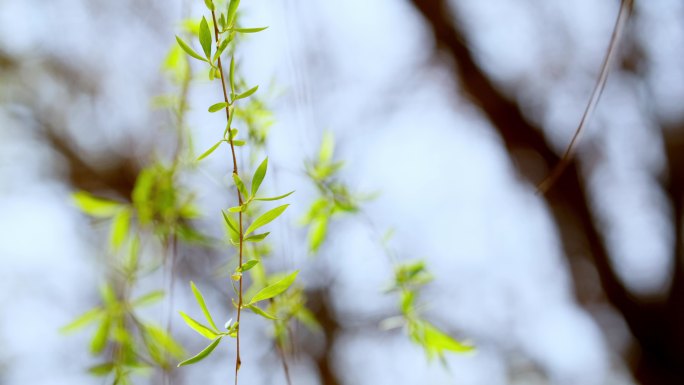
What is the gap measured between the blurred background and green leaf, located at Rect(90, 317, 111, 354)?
1.76ft

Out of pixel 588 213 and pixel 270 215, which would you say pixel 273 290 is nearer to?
pixel 270 215

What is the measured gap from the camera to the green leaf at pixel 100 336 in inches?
16.9

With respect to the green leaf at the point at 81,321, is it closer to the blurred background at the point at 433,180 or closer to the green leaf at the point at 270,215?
the green leaf at the point at 270,215

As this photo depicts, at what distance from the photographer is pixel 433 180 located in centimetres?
124

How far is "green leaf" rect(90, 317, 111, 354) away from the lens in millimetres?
430

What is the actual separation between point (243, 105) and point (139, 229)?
118 mm

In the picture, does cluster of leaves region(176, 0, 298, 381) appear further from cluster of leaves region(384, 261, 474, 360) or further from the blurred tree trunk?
the blurred tree trunk

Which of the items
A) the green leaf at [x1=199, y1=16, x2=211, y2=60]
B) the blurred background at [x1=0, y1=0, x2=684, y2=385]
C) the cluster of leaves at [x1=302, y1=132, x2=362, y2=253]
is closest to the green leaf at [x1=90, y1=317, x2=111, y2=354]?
the cluster of leaves at [x1=302, y1=132, x2=362, y2=253]

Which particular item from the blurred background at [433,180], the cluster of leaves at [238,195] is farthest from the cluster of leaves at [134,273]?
the blurred background at [433,180]

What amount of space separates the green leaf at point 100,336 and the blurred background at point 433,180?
536mm

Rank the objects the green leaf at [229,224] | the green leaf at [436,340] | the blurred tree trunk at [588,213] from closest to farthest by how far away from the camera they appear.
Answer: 1. the green leaf at [229,224]
2. the green leaf at [436,340]
3. the blurred tree trunk at [588,213]

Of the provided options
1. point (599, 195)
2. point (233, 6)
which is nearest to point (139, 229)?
point (233, 6)

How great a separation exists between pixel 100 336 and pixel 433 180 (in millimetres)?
884

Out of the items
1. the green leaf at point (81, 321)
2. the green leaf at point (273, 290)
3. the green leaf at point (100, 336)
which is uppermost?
the green leaf at point (81, 321)
